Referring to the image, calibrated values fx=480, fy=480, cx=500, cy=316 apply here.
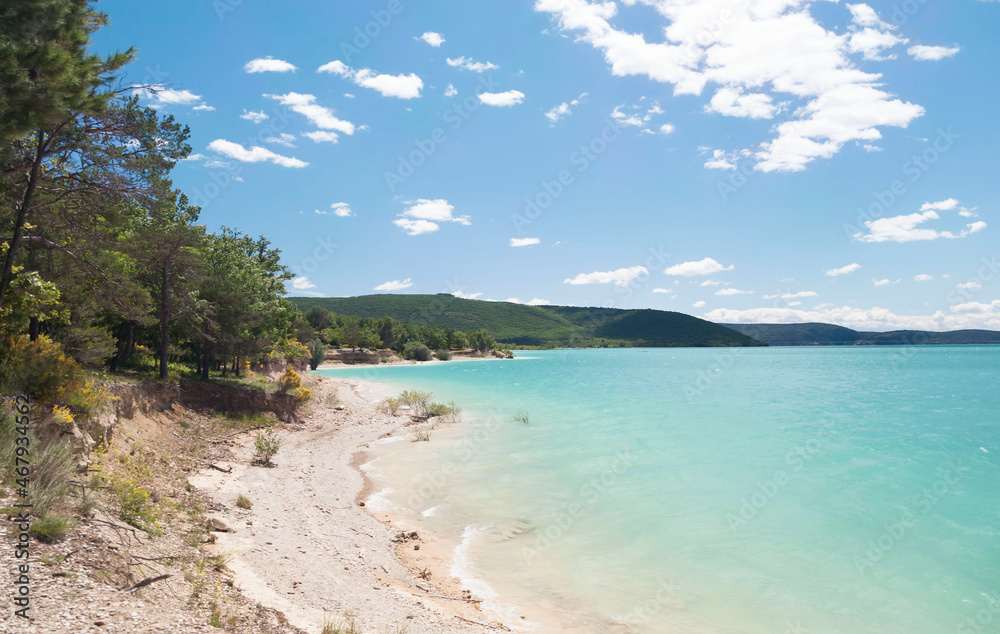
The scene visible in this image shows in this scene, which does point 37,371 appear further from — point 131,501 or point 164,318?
point 164,318

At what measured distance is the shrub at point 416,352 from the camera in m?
125

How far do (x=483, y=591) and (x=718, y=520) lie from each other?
863 cm

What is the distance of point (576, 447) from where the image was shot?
2458cm

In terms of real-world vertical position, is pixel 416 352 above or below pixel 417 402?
below

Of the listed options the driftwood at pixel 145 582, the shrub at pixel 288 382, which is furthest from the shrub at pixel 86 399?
the shrub at pixel 288 382

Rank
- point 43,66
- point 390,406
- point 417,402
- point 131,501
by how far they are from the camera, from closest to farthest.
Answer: point 43,66
point 131,501
point 417,402
point 390,406

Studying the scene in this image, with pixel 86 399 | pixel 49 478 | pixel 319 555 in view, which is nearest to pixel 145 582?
pixel 49 478

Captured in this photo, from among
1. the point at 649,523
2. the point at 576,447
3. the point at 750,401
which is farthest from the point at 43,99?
the point at 750,401

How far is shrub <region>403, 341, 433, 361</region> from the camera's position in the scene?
125 metres

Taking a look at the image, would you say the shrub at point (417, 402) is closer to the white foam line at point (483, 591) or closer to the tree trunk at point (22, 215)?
the white foam line at point (483, 591)

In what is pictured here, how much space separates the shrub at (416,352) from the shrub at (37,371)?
378ft

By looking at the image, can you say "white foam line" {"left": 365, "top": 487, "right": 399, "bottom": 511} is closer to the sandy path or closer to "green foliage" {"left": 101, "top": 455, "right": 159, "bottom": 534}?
the sandy path

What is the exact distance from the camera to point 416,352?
12656 cm

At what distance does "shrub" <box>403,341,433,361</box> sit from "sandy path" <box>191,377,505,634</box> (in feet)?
354
